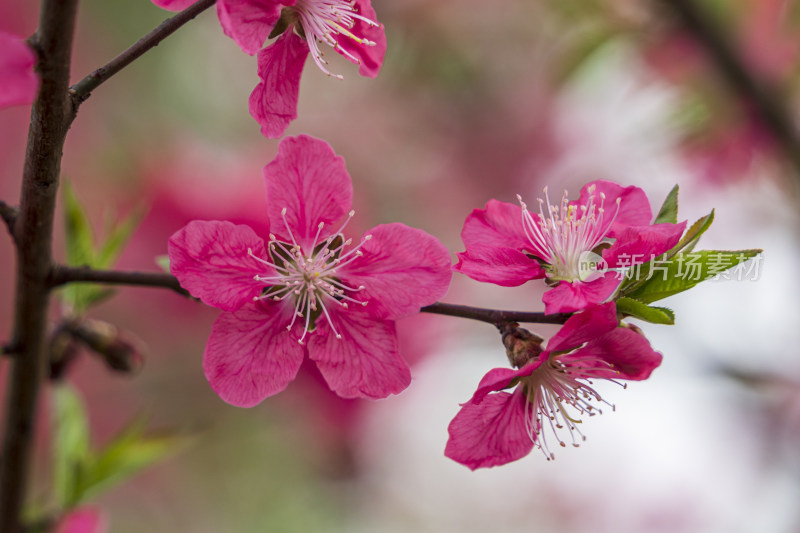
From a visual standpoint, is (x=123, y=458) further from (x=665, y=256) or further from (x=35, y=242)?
(x=665, y=256)

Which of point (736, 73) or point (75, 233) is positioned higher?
point (736, 73)

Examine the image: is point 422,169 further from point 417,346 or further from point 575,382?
Result: point 575,382

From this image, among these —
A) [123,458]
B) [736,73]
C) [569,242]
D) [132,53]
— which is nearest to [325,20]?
[132,53]

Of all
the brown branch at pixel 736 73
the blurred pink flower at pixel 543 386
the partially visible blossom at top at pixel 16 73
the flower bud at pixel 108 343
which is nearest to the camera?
the partially visible blossom at top at pixel 16 73

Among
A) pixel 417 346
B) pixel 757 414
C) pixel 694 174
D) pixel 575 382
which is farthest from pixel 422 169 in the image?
pixel 575 382

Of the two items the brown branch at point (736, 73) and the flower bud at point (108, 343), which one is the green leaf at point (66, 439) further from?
the brown branch at point (736, 73)

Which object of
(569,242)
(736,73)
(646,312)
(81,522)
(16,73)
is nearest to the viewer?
(16,73)

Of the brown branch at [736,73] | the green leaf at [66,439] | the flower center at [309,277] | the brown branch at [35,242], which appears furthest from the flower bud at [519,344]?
the brown branch at [736,73]
